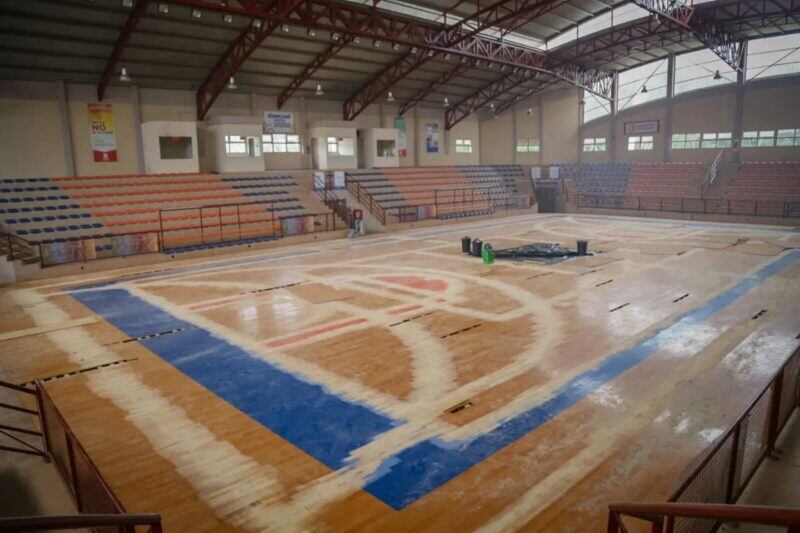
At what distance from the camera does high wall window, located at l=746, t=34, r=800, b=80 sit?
112 feet

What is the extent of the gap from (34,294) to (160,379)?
1009 cm

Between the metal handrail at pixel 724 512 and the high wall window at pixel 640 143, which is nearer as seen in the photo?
the metal handrail at pixel 724 512

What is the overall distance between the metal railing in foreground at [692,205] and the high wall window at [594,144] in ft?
18.5

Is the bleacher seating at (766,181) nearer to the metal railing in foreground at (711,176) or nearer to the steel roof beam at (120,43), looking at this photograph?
the metal railing in foreground at (711,176)

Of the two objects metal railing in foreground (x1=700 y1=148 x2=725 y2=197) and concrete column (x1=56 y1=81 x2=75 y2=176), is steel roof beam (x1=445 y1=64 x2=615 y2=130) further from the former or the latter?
concrete column (x1=56 y1=81 x2=75 y2=176)

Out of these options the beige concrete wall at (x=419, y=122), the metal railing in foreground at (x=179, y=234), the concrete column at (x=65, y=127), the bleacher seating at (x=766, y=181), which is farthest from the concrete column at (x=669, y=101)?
the concrete column at (x=65, y=127)

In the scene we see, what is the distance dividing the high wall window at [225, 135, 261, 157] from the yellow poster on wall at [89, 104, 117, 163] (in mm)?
5770

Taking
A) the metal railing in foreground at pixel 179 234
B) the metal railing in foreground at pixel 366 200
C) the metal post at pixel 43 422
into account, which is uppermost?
the metal railing in foreground at pixel 366 200

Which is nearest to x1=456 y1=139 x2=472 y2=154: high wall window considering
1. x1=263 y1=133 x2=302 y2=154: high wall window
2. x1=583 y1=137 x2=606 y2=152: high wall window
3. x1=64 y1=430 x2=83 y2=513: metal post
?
x1=583 y1=137 x2=606 y2=152: high wall window

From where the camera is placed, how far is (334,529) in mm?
5242

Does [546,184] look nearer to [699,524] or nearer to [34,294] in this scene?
[34,294]

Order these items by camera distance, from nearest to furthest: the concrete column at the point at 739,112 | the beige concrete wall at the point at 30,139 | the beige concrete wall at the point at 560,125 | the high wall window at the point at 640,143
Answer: the beige concrete wall at the point at 30,139, the concrete column at the point at 739,112, the high wall window at the point at 640,143, the beige concrete wall at the point at 560,125

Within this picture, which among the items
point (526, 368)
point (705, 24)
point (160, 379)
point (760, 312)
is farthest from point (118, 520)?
point (705, 24)

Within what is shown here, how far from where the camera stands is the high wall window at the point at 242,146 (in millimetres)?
30812
